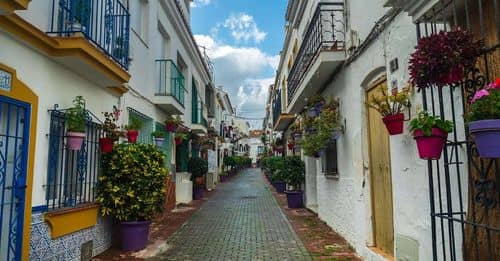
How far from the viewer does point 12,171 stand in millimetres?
4902

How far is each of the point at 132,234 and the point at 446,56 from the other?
6.46m

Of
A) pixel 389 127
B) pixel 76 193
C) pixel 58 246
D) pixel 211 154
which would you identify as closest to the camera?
pixel 389 127

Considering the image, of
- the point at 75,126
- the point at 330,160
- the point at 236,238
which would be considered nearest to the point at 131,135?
the point at 75,126

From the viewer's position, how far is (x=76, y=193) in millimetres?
6648

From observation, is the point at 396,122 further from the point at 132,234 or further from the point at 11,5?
the point at 132,234

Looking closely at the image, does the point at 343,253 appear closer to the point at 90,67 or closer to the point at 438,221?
the point at 438,221

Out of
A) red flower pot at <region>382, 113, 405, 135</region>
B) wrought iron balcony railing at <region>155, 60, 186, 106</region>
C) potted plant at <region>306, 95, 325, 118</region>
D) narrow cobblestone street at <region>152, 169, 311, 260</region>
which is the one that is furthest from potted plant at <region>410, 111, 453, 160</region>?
wrought iron balcony railing at <region>155, 60, 186, 106</region>

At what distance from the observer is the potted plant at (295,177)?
14.2 m

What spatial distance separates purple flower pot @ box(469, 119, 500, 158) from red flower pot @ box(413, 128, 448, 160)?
2.36 ft

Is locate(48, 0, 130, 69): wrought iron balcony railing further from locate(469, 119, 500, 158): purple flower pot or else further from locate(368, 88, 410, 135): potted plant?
locate(469, 119, 500, 158): purple flower pot

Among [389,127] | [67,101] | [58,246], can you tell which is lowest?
[58,246]

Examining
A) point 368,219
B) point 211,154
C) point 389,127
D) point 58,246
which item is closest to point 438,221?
point 389,127

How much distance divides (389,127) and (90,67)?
179 inches

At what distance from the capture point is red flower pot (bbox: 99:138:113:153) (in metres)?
7.23
